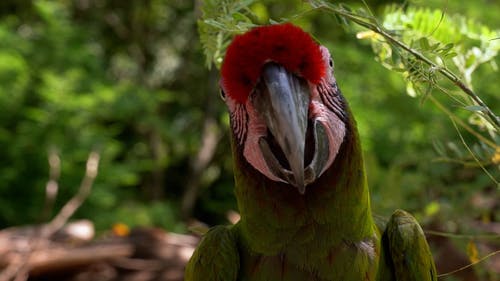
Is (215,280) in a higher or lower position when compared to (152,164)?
higher

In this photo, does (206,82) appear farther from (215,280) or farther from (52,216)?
(215,280)

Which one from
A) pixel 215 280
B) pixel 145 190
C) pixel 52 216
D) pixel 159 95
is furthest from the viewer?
pixel 145 190

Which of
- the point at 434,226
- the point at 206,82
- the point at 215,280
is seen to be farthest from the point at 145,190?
the point at 215,280

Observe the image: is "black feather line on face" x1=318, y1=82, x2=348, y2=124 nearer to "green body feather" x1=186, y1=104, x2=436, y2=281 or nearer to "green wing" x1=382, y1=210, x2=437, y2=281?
"green body feather" x1=186, y1=104, x2=436, y2=281

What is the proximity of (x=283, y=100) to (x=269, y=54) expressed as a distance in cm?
7

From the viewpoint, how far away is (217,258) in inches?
41.0

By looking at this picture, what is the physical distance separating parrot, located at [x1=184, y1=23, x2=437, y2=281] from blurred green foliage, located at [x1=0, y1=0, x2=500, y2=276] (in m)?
0.65

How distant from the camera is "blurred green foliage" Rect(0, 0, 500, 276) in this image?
Answer: 231 centimetres

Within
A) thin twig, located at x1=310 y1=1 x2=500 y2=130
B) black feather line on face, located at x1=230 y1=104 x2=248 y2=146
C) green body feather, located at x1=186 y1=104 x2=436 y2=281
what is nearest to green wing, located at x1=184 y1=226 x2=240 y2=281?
green body feather, located at x1=186 y1=104 x2=436 y2=281

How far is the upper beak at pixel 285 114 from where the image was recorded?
79 centimetres

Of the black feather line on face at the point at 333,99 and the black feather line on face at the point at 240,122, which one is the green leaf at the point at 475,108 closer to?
the black feather line on face at the point at 333,99

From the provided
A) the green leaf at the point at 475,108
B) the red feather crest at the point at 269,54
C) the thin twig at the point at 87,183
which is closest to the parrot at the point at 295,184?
the red feather crest at the point at 269,54

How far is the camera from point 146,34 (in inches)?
191

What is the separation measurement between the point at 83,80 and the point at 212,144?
4.28 feet
